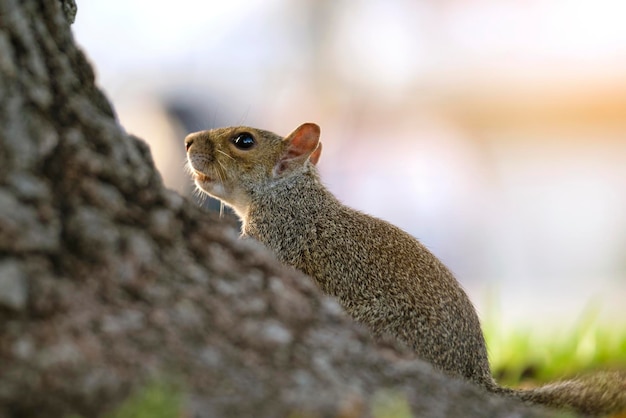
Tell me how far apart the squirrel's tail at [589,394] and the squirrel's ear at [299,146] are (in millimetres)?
1845

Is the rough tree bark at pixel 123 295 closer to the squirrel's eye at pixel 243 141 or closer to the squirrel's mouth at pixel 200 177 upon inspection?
the squirrel's mouth at pixel 200 177

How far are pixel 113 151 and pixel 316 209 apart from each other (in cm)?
203

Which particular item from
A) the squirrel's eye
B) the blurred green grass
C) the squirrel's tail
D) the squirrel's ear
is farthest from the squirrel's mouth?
the squirrel's tail

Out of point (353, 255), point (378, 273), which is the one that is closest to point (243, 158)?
A: point (353, 255)

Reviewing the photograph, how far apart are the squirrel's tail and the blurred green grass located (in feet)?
3.93

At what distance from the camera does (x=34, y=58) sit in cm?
211

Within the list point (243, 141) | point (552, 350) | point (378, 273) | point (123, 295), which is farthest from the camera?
point (552, 350)

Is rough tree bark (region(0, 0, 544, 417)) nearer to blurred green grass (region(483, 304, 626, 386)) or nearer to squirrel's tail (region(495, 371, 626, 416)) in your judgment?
squirrel's tail (region(495, 371, 626, 416))

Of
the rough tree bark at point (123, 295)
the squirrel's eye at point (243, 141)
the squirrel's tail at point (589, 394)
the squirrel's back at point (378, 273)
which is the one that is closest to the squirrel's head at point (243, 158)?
the squirrel's eye at point (243, 141)

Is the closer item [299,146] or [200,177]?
[200,177]

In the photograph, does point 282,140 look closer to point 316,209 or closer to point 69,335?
point 316,209

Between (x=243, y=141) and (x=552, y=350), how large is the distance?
6.17 feet

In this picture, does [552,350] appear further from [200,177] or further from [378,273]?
[200,177]

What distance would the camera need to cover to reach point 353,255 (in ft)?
12.0
